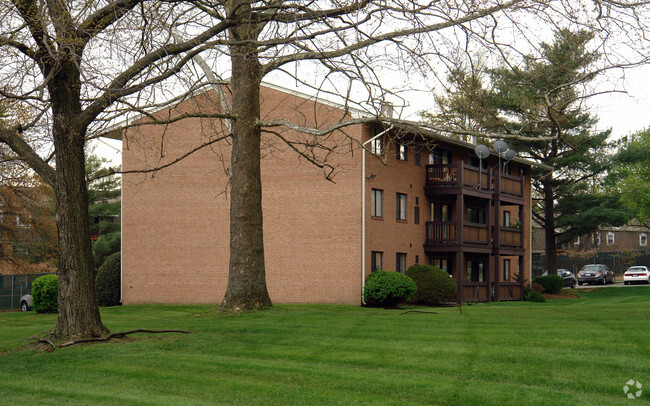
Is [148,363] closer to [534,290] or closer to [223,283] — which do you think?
[223,283]

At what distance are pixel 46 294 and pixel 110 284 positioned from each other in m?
5.42

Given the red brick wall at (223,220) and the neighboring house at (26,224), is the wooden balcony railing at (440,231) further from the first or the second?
the neighboring house at (26,224)

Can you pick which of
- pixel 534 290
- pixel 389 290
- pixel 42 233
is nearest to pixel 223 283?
pixel 389 290

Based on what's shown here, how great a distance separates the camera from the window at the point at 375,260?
109 feet

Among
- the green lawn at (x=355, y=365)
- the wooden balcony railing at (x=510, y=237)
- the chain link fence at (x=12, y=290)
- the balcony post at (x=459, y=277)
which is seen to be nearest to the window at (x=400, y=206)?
the balcony post at (x=459, y=277)

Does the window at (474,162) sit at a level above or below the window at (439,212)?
above

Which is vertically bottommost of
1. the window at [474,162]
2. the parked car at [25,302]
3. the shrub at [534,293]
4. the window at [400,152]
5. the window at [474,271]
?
the parked car at [25,302]

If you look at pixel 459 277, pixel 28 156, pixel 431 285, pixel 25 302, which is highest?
pixel 28 156

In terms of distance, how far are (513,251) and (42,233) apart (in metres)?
26.7

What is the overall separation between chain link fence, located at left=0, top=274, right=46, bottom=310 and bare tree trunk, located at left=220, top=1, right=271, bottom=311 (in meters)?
28.0

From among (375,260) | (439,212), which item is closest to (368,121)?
(375,260)

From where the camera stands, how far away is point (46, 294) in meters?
31.5

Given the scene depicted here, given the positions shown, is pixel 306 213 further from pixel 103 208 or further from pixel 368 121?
pixel 103 208

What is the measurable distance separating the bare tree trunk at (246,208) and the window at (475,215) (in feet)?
74.6
